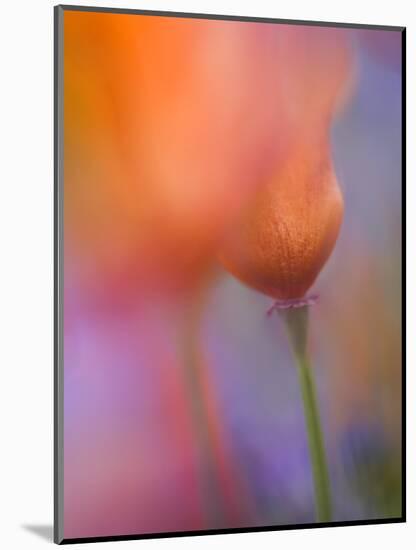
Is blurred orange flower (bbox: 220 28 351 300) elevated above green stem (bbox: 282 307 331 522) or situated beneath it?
elevated above

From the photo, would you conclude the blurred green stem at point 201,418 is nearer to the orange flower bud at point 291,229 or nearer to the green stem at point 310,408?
the orange flower bud at point 291,229

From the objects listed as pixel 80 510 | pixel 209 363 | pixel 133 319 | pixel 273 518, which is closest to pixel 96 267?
pixel 133 319

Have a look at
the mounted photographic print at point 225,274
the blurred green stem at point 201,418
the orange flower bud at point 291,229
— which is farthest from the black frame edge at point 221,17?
the blurred green stem at point 201,418

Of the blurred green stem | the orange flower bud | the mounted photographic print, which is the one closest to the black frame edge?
the mounted photographic print

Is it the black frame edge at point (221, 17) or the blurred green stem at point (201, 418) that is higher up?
the black frame edge at point (221, 17)

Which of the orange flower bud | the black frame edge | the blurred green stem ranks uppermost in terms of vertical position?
the black frame edge

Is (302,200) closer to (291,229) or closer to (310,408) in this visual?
(291,229)

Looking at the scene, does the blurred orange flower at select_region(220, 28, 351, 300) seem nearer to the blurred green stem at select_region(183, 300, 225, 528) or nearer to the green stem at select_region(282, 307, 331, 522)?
the green stem at select_region(282, 307, 331, 522)

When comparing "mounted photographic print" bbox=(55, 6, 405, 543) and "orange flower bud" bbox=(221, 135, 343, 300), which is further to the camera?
"orange flower bud" bbox=(221, 135, 343, 300)
